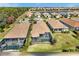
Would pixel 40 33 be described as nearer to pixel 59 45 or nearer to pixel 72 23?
pixel 59 45

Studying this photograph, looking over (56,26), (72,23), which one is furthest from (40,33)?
(72,23)

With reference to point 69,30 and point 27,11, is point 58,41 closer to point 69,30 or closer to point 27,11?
point 69,30

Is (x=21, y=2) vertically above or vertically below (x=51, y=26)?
above

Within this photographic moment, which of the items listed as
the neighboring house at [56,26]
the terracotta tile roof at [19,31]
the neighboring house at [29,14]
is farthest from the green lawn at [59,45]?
the neighboring house at [29,14]

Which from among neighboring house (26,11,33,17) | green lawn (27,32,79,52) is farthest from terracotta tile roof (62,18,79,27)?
neighboring house (26,11,33,17)

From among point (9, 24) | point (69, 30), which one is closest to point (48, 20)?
point (69, 30)

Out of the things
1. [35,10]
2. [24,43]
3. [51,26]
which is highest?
[35,10]
